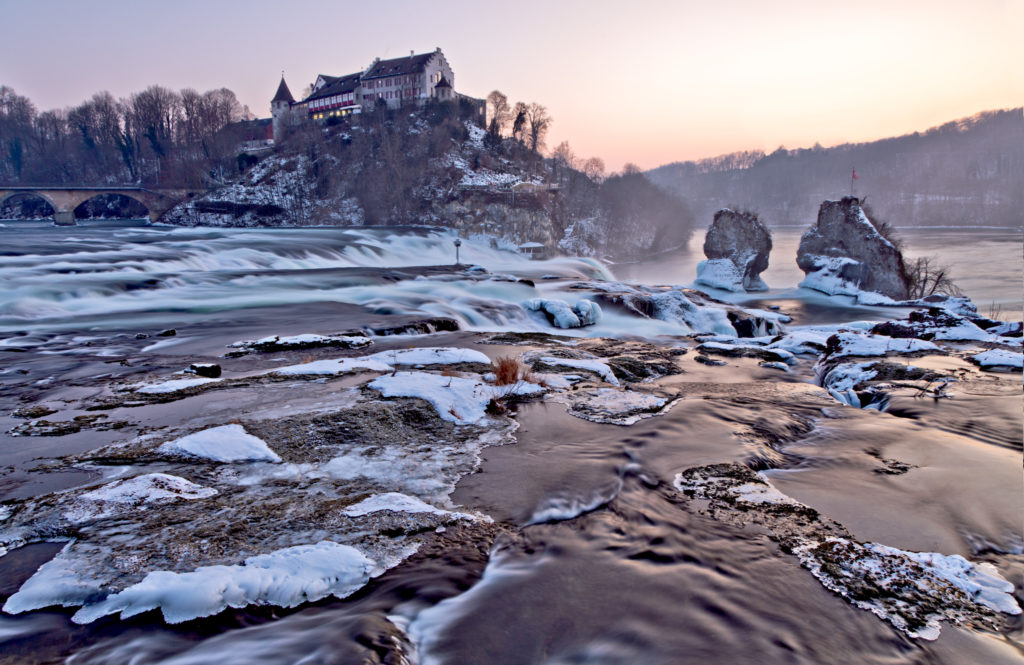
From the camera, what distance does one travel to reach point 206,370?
8438mm

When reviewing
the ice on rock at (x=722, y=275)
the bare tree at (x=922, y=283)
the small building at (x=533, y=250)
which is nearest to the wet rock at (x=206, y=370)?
the ice on rock at (x=722, y=275)

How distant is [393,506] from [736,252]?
43.5 metres

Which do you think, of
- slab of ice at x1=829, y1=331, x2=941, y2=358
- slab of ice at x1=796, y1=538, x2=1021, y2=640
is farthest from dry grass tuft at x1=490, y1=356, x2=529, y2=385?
slab of ice at x1=829, y1=331, x2=941, y2=358

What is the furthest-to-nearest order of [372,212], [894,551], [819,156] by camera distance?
[819,156]
[372,212]
[894,551]

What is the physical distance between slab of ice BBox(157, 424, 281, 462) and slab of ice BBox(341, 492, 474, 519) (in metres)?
1.38

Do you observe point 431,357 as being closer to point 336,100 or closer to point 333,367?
point 333,367

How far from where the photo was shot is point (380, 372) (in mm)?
8648

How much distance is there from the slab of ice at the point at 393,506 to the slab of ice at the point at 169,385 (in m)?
4.80

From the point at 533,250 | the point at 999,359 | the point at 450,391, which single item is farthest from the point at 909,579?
the point at 533,250

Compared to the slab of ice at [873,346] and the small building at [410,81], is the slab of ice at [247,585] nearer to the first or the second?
the slab of ice at [873,346]

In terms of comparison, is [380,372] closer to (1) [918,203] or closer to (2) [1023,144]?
(1) [918,203]

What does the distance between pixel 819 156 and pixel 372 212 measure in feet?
510

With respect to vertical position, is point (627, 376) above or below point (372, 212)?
below

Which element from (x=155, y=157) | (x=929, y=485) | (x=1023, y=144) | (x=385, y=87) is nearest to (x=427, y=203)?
(x=385, y=87)
